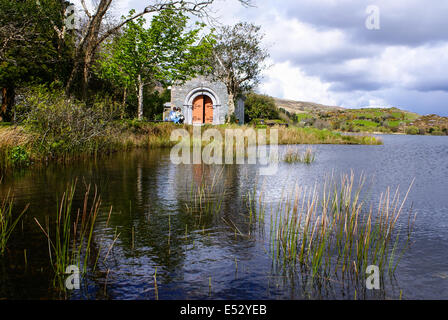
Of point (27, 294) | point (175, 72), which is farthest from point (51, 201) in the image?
point (175, 72)

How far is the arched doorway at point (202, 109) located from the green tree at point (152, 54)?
6301mm

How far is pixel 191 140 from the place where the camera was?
2189cm

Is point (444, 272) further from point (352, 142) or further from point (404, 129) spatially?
point (404, 129)

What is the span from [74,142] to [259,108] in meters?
36.5

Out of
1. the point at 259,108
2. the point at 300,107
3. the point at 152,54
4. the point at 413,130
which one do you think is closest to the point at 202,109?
the point at 152,54

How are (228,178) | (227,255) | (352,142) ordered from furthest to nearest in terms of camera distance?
(352,142), (228,178), (227,255)

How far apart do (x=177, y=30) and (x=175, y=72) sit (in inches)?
131

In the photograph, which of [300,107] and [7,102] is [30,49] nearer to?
[7,102]
